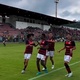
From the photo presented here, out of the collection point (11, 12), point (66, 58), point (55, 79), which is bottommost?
point (55, 79)

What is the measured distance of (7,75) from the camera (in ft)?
43.6

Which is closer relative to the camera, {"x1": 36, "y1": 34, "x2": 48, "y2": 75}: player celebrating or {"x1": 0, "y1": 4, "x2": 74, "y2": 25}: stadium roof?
{"x1": 36, "y1": 34, "x2": 48, "y2": 75}: player celebrating

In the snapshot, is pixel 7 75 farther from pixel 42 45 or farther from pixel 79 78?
pixel 79 78

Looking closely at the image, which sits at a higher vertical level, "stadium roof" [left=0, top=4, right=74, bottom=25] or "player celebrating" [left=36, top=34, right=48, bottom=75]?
"stadium roof" [left=0, top=4, right=74, bottom=25]

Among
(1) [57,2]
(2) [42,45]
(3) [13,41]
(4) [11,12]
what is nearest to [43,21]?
(1) [57,2]

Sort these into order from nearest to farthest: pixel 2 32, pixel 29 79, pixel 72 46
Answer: pixel 29 79
pixel 72 46
pixel 2 32

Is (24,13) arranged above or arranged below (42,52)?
above

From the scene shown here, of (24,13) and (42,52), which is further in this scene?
(24,13)

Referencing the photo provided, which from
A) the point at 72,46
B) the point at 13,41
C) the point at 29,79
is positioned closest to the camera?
the point at 29,79

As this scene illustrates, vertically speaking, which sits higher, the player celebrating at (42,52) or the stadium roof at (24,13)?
the stadium roof at (24,13)

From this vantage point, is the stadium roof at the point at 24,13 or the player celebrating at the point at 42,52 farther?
the stadium roof at the point at 24,13

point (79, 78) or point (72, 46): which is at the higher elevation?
point (72, 46)

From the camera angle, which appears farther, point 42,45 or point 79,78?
point 42,45

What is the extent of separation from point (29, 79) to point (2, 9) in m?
56.7
